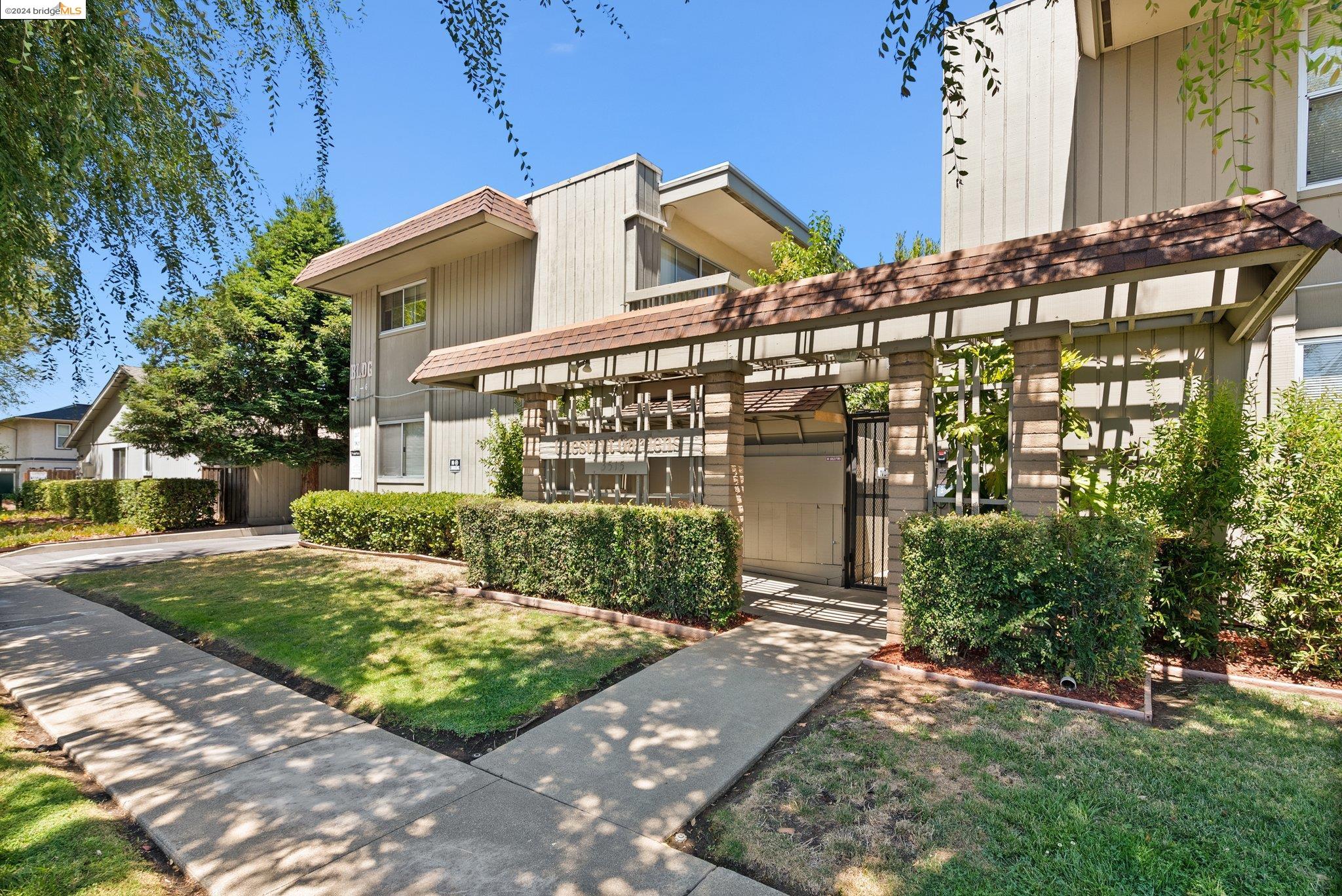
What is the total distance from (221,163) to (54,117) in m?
1.63

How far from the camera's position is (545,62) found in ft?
14.5

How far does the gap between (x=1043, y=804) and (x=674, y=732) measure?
214cm

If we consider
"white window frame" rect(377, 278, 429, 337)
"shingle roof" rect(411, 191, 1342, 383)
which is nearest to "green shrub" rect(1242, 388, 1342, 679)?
"shingle roof" rect(411, 191, 1342, 383)

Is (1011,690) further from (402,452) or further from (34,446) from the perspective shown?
(34,446)

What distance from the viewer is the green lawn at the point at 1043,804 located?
2598 mm

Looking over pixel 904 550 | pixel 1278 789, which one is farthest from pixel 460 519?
pixel 1278 789

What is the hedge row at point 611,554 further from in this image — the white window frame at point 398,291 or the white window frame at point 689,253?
the white window frame at point 398,291

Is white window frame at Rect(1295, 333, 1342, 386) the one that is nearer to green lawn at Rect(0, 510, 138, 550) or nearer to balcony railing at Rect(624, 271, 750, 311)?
balcony railing at Rect(624, 271, 750, 311)

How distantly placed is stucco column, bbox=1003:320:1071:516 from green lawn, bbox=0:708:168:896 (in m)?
5.86

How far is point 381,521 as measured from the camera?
12.0 m

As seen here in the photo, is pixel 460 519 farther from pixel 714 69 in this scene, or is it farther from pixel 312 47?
pixel 714 69

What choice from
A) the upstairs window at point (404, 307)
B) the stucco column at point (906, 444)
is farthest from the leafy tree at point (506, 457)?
the stucco column at point (906, 444)

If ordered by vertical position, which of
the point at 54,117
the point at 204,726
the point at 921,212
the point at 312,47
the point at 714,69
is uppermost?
the point at 921,212

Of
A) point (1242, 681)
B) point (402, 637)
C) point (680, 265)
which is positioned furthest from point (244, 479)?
point (1242, 681)
